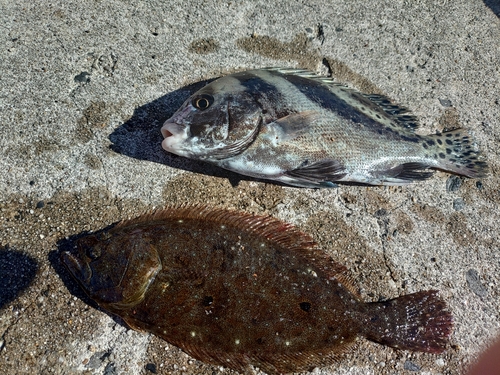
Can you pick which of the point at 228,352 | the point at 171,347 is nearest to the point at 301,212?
the point at 228,352

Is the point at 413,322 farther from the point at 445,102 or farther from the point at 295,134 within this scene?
the point at 445,102

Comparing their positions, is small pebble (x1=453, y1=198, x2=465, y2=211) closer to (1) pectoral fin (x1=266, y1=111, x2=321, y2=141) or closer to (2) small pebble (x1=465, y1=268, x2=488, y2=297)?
(2) small pebble (x1=465, y1=268, x2=488, y2=297)

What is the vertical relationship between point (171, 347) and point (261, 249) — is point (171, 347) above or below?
below

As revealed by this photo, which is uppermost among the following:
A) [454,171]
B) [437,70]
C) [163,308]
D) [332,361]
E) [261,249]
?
[437,70]

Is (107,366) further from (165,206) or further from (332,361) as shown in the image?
(332,361)

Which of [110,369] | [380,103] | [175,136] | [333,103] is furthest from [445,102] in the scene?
[110,369]

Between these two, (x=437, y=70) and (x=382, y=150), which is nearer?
(x=382, y=150)

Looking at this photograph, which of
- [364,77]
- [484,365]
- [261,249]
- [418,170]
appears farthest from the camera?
[364,77]
